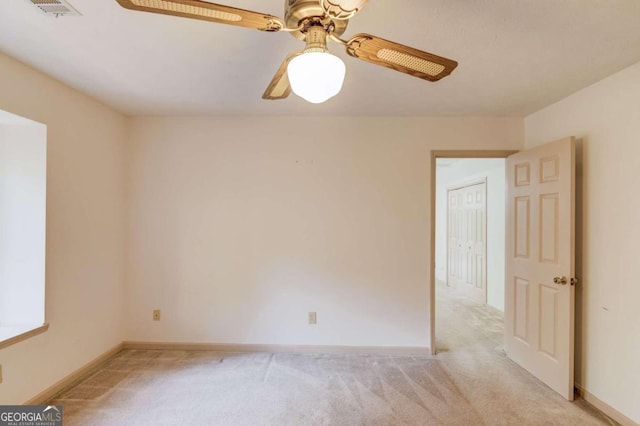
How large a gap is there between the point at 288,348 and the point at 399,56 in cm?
278

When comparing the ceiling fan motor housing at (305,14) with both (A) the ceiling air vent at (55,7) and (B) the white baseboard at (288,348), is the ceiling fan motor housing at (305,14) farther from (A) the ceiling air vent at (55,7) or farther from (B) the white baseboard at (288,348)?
(B) the white baseboard at (288,348)

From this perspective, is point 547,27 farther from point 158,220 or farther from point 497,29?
point 158,220

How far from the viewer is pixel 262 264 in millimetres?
3068

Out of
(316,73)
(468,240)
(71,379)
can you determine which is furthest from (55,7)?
(468,240)

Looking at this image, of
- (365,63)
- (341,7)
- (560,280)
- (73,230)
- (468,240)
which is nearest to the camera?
(341,7)

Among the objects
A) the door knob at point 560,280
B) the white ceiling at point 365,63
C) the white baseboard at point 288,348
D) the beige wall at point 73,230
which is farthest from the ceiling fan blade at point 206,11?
the white baseboard at point 288,348

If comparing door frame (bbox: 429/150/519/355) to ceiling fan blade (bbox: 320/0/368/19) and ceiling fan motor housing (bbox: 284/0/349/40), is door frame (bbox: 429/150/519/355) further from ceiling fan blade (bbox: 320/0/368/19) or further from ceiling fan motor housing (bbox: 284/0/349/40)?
ceiling fan blade (bbox: 320/0/368/19)

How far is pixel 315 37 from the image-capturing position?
1142 millimetres

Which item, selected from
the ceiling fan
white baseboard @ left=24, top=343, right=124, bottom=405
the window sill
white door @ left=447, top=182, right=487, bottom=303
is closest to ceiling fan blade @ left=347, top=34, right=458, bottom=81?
the ceiling fan

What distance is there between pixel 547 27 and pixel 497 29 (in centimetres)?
25

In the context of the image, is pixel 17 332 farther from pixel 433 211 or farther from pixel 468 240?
pixel 468 240

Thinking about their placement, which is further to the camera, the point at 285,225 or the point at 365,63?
the point at 285,225

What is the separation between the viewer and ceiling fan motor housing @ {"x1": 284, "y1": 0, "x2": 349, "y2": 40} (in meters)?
1.07

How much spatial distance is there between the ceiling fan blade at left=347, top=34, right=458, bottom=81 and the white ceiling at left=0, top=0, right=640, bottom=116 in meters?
0.39
